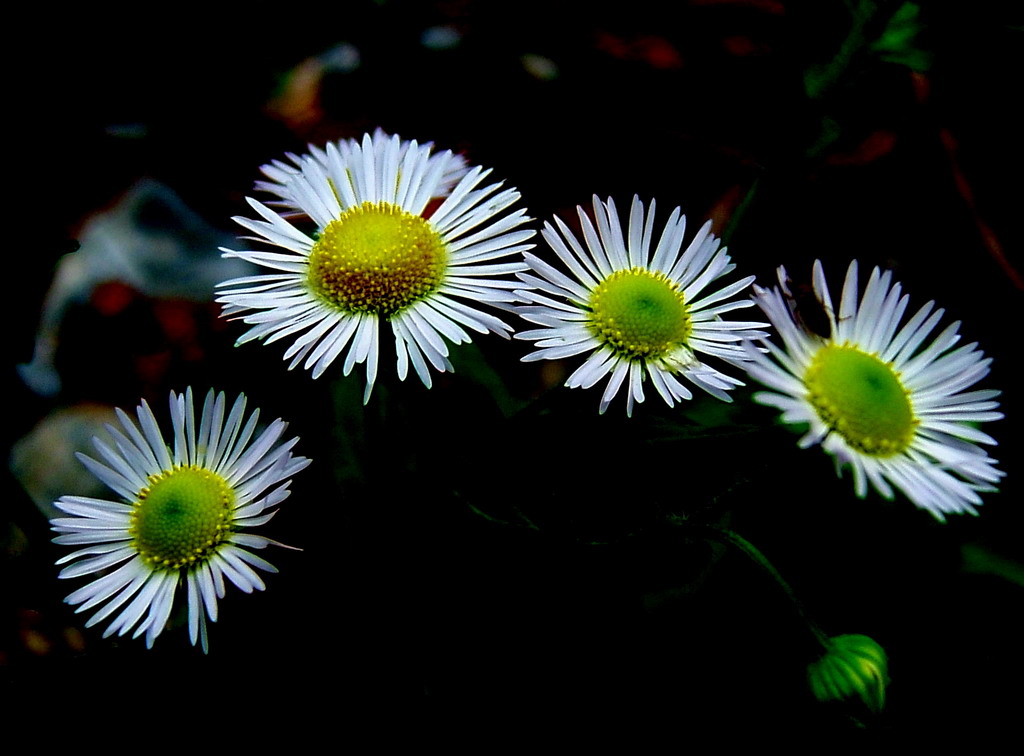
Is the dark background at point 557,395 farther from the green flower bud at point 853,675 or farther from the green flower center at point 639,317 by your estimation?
the green flower center at point 639,317

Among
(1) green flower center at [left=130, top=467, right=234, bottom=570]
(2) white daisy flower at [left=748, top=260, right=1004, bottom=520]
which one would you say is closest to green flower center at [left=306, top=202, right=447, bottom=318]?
(1) green flower center at [left=130, top=467, right=234, bottom=570]

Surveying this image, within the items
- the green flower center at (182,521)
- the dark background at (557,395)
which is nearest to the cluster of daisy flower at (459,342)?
the green flower center at (182,521)

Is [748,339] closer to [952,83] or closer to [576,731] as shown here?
[576,731]

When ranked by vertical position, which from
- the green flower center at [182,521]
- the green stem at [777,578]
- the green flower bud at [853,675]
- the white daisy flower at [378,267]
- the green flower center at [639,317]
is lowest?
the green flower bud at [853,675]

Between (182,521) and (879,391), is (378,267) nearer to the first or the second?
(182,521)

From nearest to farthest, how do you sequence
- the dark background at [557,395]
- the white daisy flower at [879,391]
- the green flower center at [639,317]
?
1. the white daisy flower at [879,391]
2. the green flower center at [639,317]
3. the dark background at [557,395]

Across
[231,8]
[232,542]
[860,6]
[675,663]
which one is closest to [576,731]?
[675,663]

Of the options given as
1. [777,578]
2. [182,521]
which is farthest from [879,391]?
[182,521]
